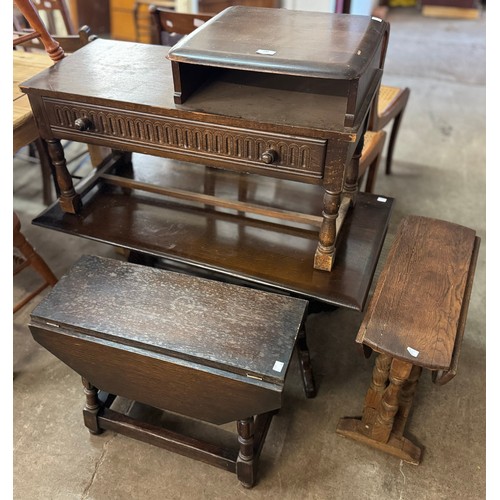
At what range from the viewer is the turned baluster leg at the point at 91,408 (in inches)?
69.2

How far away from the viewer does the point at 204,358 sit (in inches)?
57.0

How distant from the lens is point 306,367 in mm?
1939

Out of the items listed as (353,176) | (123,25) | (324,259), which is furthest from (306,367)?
(123,25)

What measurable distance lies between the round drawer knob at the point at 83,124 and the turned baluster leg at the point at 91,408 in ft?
2.83

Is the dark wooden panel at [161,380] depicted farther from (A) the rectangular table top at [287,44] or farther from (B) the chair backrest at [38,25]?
(B) the chair backrest at [38,25]

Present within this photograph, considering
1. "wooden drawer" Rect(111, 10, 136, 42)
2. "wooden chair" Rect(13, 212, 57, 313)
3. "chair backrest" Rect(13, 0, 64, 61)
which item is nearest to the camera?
"chair backrest" Rect(13, 0, 64, 61)

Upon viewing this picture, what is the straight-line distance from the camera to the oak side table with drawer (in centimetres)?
146

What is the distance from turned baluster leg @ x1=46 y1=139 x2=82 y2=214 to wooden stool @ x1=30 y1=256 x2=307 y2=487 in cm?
38

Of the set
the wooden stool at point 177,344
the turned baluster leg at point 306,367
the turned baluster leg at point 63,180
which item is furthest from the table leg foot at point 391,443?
the turned baluster leg at point 63,180

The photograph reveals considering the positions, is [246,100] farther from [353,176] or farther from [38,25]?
[38,25]

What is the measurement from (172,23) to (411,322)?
187 centimetres

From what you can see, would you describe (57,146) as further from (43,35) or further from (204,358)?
Answer: (204,358)

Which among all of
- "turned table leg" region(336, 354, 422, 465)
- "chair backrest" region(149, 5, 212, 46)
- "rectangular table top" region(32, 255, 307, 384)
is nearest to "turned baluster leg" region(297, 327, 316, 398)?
"turned table leg" region(336, 354, 422, 465)

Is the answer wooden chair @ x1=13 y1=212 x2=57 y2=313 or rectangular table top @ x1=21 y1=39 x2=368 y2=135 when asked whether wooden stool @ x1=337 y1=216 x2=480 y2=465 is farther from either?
wooden chair @ x1=13 y1=212 x2=57 y2=313
